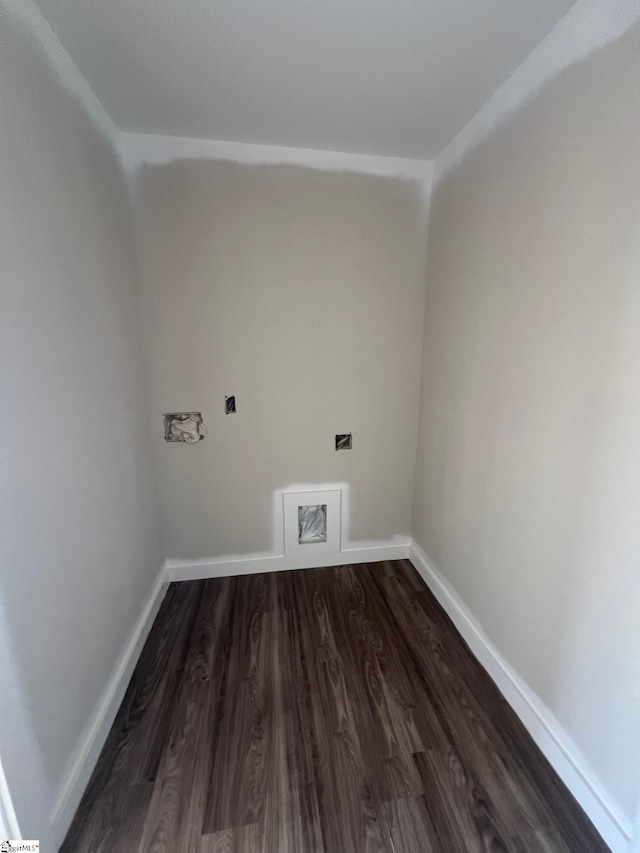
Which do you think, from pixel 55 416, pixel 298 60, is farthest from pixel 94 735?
pixel 298 60

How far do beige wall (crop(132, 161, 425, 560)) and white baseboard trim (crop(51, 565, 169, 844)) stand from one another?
1.88 ft

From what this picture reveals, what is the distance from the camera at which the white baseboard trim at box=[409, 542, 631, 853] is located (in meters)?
1.06

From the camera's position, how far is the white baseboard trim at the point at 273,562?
224 centimetres

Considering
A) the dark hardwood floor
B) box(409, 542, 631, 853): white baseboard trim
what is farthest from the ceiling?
the dark hardwood floor

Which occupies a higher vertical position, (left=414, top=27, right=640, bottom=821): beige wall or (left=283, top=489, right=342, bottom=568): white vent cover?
(left=414, top=27, right=640, bottom=821): beige wall

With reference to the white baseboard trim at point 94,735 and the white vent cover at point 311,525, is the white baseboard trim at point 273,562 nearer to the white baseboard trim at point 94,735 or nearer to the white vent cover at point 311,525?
the white vent cover at point 311,525

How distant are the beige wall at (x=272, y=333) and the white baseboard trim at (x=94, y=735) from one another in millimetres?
572

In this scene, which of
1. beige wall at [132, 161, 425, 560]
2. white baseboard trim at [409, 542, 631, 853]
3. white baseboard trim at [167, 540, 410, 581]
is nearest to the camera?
white baseboard trim at [409, 542, 631, 853]

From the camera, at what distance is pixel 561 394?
3.91ft

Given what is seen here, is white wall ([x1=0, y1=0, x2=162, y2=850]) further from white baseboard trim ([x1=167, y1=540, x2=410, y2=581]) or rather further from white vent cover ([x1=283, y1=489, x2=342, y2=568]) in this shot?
white vent cover ([x1=283, y1=489, x2=342, y2=568])

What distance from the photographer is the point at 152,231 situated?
1814mm

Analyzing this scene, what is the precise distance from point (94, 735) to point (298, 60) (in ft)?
7.87

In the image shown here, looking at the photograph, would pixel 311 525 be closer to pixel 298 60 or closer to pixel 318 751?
pixel 318 751

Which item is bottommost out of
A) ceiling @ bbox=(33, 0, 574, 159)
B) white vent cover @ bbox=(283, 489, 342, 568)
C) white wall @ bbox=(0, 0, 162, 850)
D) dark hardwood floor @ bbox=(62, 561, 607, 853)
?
dark hardwood floor @ bbox=(62, 561, 607, 853)
